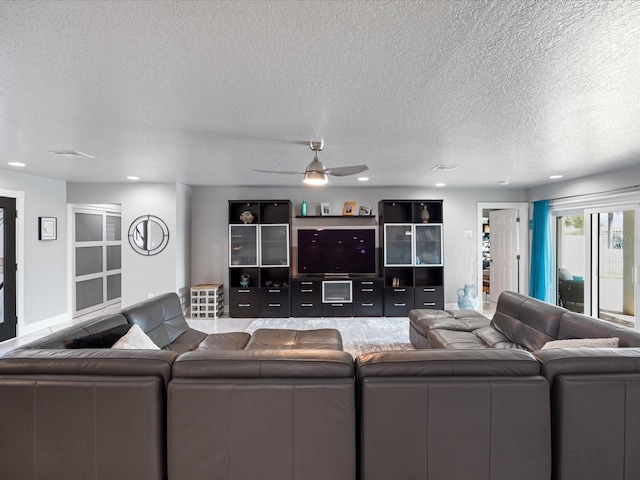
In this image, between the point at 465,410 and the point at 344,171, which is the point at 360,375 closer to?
the point at 465,410

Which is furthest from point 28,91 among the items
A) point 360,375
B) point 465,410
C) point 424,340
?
point 424,340

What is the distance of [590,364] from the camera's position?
175cm

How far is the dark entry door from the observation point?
4.82 meters

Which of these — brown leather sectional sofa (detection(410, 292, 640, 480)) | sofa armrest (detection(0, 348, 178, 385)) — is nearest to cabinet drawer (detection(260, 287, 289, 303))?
sofa armrest (detection(0, 348, 178, 385))

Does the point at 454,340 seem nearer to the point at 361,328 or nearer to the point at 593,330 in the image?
the point at 593,330

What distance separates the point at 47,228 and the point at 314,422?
5874 millimetres

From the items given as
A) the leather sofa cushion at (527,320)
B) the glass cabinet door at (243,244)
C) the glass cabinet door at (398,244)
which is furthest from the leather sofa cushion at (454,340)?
the glass cabinet door at (243,244)

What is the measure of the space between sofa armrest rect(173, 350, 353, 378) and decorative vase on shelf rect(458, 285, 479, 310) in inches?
212

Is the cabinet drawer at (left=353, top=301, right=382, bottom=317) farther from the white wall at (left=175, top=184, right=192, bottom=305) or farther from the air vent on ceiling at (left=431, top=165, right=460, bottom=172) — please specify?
the white wall at (left=175, top=184, right=192, bottom=305)

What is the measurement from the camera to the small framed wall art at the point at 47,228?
5.44 metres

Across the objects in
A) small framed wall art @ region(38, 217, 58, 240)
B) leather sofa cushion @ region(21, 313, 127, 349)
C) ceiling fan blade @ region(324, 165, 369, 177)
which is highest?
ceiling fan blade @ region(324, 165, 369, 177)

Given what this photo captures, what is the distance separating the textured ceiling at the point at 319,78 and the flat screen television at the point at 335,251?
2733 millimetres

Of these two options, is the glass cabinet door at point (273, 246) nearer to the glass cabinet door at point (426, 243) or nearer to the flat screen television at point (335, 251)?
the flat screen television at point (335, 251)

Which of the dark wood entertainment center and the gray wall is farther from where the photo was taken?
the dark wood entertainment center
